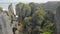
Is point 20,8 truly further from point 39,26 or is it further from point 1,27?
point 1,27

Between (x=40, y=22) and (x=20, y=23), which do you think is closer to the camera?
(x=40, y=22)

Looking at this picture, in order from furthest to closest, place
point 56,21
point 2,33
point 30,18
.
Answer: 1. point 30,18
2. point 56,21
3. point 2,33

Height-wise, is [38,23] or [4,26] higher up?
[4,26]

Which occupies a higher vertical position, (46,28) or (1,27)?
(1,27)

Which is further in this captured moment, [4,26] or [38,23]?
[38,23]

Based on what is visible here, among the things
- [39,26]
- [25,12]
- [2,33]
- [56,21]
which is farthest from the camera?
[25,12]

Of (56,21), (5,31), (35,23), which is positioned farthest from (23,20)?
(5,31)

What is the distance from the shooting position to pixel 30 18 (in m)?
4.45

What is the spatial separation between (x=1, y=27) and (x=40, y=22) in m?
1.41

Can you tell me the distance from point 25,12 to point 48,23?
3.18 feet

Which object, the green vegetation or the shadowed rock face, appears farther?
the green vegetation

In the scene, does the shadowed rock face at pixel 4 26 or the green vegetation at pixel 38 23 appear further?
the green vegetation at pixel 38 23

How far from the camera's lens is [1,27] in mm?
2941

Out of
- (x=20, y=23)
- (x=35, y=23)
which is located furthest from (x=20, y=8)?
(x=35, y=23)
